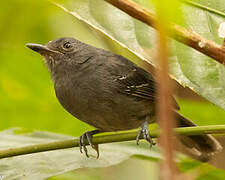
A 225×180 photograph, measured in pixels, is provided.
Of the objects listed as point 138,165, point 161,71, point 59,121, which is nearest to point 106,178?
point 138,165

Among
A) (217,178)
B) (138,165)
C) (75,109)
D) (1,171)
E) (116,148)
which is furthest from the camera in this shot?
(138,165)

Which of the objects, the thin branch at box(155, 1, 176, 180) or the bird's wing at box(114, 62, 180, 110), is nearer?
the thin branch at box(155, 1, 176, 180)

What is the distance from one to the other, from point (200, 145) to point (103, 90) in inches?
44.7

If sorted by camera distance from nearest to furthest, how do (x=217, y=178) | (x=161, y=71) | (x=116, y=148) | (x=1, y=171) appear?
(x=161, y=71) → (x=1, y=171) → (x=217, y=178) → (x=116, y=148)

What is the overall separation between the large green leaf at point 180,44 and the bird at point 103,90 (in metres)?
1.52

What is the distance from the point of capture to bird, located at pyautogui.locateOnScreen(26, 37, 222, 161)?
3592mm

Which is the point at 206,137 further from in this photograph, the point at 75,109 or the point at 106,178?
the point at 75,109

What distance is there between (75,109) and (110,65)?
651 millimetres

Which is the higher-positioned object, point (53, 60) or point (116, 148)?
point (53, 60)

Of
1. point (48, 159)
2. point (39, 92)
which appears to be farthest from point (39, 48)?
point (48, 159)

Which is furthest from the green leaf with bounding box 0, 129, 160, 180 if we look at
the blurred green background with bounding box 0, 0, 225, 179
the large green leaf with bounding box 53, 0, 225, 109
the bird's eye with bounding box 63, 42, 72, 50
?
the bird's eye with bounding box 63, 42, 72, 50

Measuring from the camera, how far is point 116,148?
9.78ft

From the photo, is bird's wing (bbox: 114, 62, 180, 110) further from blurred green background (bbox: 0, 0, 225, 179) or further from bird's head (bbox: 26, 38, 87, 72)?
bird's head (bbox: 26, 38, 87, 72)

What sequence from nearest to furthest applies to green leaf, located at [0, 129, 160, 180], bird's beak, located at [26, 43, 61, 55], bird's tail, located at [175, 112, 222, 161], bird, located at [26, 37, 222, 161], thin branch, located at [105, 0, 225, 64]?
1. thin branch, located at [105, 0, 225, 64]
2. green leaf, located at [0, 129, 160, 180]
3. bird's beak, located at [26, 43, 61, 55]
4. bird, located at [26, 37, 222, 161]
5. bird's tail, located at [175, 112, 222, 161]
